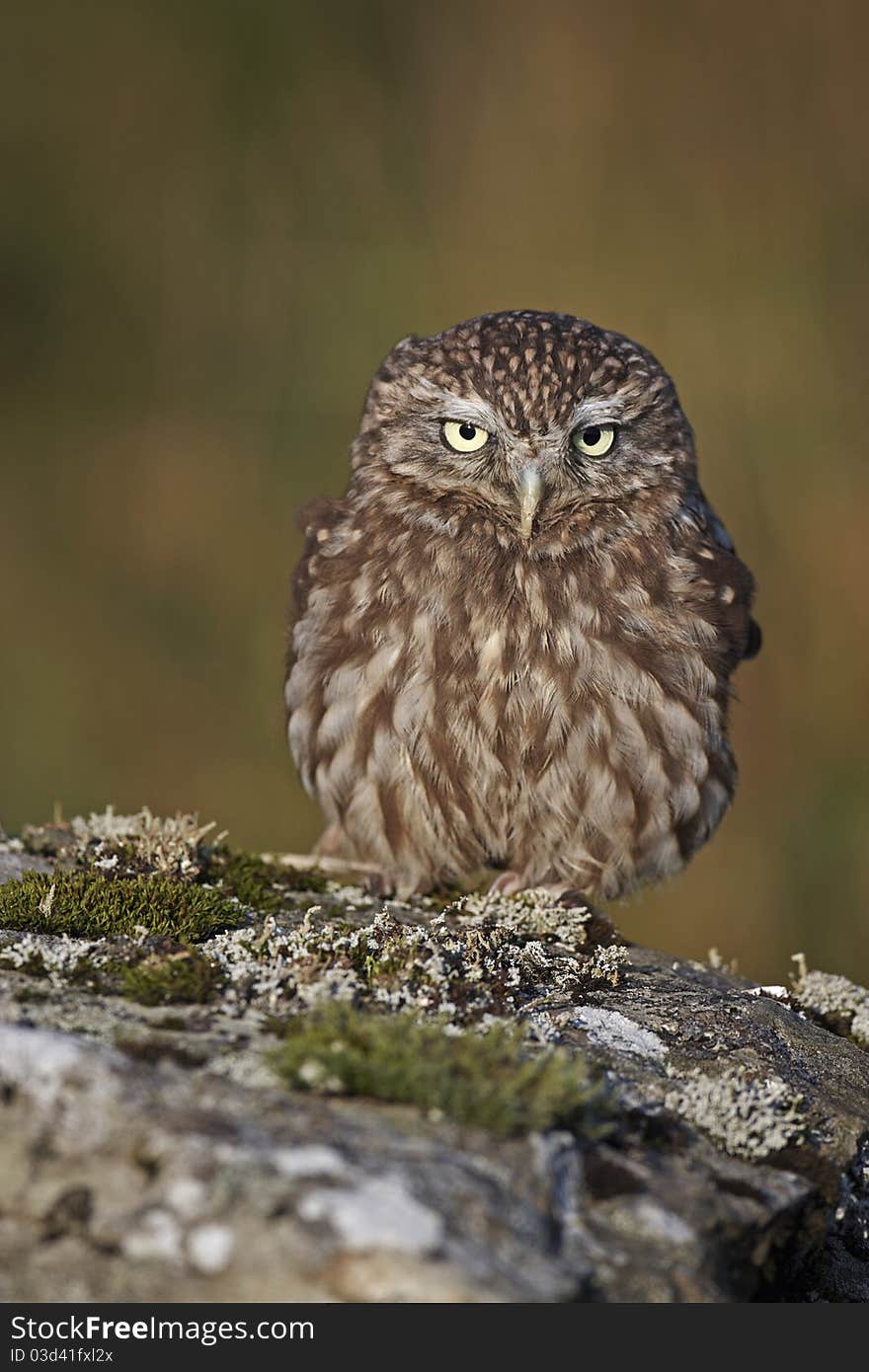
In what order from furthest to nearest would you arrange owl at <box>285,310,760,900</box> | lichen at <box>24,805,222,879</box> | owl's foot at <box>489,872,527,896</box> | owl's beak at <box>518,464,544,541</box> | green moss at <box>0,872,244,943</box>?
owl's foot at <box>489,872,527,896</box>
owl at <box>285,310,760,900</box>
owl's beak at <box>518,464,544,541</box>
lichen at <box>24,805,222,879</box>
green moss at <box>0,872,244,943</box>

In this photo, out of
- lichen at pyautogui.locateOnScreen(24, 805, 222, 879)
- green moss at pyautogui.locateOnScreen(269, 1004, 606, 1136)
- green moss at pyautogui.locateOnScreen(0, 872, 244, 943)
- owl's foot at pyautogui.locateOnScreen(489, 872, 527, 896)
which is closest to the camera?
green moss at pyautogui.locateOnScreen(269, 1004, 606, 1136)

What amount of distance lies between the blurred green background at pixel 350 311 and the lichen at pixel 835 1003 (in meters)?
1.86

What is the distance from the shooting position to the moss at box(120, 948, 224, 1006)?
2156 mm

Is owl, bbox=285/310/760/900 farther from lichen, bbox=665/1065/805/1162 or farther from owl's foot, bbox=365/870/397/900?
lichen, bbox=665/1065/805/1162

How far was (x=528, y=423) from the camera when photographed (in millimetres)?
3479

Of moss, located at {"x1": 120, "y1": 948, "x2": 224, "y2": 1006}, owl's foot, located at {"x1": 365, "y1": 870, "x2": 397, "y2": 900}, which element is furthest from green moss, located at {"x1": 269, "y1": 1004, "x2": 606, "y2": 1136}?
owl's foot, located at {"x1": 365, "y1": 870, "x2": 397, "y2": 900}

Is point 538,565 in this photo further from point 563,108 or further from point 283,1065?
point 563,108

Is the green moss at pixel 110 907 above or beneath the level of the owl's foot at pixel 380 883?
above

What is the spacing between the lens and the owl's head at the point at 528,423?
11.5 ft

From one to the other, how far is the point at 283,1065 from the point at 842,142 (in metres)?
4.86

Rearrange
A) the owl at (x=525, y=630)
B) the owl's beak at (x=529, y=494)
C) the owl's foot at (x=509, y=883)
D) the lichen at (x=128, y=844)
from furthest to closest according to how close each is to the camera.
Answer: the owl's foot at (x=509, y=883) → the owl at (x=525, y=630) → the owl's beak at (x=529, y=494) → the lichen at (x=128, y=844)

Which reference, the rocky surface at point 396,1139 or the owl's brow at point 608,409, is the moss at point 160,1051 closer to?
the rocky surface at point 396,1139

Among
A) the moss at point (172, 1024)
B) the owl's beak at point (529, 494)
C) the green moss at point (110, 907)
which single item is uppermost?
the owl's beak at point (529, 494)

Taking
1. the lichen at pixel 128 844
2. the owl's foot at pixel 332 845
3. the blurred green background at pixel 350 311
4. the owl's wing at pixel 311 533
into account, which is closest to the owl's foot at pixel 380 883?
the owl's foot at pixel 332 845
